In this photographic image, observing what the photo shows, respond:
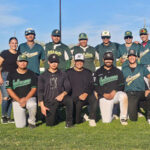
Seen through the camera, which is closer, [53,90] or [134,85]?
[53,90]

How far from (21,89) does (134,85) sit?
3.01 metres

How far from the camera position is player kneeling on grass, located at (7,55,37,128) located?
6566 mm

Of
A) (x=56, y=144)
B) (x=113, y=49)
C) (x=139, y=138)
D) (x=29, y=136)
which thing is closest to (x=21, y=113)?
(x=29, y=136)

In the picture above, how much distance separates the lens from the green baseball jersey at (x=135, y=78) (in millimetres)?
7223

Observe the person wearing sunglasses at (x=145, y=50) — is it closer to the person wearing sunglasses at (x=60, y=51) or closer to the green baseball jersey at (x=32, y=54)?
the person wearing sunglasses at (x=60, y=51)

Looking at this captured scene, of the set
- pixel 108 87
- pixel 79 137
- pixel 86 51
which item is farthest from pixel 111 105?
pixel 86 51

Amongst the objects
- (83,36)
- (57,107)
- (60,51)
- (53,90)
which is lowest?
(57,107)

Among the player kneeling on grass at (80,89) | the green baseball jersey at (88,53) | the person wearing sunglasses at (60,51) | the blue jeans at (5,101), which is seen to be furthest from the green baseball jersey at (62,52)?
the blue jeans at (5,101)

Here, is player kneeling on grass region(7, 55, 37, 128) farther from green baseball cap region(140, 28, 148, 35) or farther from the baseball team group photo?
green baseball cap region(140, 28, 148, 35)

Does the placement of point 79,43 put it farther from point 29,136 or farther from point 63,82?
point 29,136

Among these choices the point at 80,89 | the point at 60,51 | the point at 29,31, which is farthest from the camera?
the point at 60,51

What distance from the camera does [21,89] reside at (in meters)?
6.70

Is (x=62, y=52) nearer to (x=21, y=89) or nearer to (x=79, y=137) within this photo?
(x=21, y=89)

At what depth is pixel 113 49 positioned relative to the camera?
8.35m
